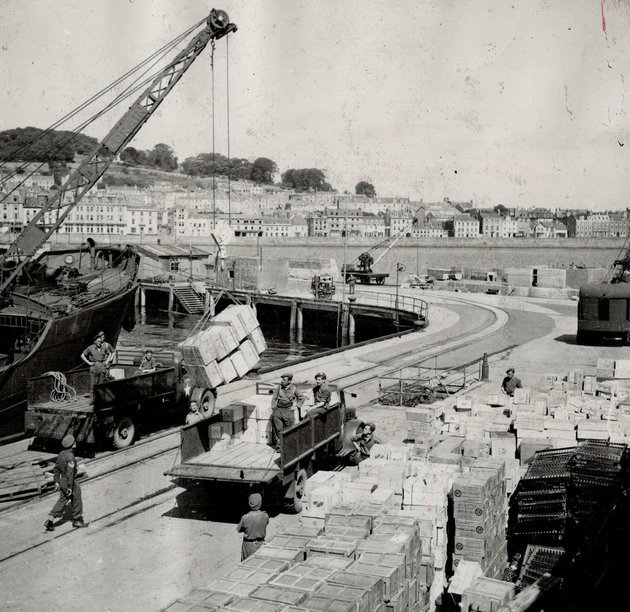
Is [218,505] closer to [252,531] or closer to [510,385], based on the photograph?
[252,531]

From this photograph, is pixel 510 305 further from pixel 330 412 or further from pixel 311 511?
pixel 311 511

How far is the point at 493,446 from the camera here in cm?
1291

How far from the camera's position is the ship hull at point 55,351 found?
18047 millimetres

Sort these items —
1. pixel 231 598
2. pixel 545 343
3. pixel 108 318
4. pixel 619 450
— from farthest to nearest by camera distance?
pixel 545 343 < pixel 108 318 < pixel 619 450 < pixel 231 598

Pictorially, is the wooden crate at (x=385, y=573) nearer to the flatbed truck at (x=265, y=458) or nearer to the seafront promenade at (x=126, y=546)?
the seafront promenade at (x=126, y=546)

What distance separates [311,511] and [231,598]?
3.23m

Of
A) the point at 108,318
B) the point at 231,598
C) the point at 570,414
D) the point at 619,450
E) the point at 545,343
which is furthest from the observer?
the point at 545,343

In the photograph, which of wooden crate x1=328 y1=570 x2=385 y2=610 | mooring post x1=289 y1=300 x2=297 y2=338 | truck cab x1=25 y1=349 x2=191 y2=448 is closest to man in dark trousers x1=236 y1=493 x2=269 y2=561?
wooden crate x1=328 y1=570 x2=385 y2=610

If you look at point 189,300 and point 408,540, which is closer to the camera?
point 408,540

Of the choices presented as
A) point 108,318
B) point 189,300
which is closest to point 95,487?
point 108,318

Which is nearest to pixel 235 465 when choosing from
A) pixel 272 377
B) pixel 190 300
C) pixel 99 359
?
pixel 99 359

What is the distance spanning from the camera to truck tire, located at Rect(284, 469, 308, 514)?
37.1 feet

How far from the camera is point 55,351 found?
67.9 ft

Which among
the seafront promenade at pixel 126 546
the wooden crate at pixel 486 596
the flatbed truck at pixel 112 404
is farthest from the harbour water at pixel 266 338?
the wooden crate at pixel 486 596
